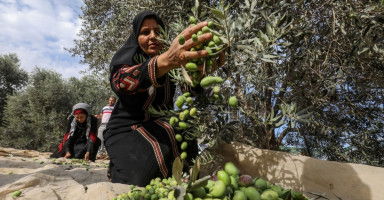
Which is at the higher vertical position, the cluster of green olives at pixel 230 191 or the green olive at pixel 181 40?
the green olive at pixel 181 40

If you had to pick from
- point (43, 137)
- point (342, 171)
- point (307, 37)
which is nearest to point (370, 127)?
point (307, 37)

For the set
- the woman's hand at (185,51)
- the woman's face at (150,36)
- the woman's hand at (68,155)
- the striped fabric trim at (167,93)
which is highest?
the woman's face at (150,36)

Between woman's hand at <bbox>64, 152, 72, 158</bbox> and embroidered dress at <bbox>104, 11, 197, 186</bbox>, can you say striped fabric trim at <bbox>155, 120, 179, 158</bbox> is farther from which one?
woman's hand at <bbox>64, 152, 72, 158</bbox>

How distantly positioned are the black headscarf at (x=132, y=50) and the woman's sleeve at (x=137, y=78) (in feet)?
0.45

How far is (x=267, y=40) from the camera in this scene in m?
1.87

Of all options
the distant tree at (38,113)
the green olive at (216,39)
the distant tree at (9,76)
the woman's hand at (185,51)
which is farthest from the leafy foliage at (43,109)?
the green olive at (216,39)

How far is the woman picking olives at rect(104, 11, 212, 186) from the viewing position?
2.51m

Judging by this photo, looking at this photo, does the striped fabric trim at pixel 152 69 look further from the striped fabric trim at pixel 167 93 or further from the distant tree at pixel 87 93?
the distant tree at pixel 87 93

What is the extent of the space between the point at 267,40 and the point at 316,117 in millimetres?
1823

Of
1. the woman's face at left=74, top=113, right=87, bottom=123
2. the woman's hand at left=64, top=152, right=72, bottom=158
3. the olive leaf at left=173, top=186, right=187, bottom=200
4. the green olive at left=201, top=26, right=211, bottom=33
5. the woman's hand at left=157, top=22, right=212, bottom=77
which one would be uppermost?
the green olive at left=201, top=26, right=211, bottom=33

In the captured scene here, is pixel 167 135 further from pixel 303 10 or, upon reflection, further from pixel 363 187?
pixel 303 10

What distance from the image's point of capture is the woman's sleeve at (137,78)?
2205mm

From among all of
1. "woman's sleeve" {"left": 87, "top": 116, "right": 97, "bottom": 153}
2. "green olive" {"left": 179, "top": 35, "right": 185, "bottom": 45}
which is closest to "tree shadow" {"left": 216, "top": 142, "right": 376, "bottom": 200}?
"green olive" {"left": 179, "top": 35, "right": 185, "bottom": 45}

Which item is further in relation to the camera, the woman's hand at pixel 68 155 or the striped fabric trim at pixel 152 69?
the woman's hand at pixel 68 155
